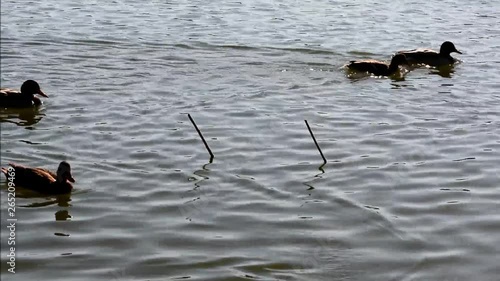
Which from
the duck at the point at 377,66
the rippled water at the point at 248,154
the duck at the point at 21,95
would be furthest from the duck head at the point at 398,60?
the duck at the point at 21,95

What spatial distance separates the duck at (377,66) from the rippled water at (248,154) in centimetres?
20

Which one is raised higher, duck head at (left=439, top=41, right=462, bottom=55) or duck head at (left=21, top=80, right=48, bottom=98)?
duck head at (left=21, top=80, right=48, bottom=98)

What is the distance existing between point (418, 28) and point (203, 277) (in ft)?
47.5

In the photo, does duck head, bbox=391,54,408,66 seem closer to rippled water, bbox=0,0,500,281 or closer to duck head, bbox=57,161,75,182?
rippled water, bbox=0,0,500,281

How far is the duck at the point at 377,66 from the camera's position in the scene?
15.5 metres

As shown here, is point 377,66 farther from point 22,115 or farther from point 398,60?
point 22,115

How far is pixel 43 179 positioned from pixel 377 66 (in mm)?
8007

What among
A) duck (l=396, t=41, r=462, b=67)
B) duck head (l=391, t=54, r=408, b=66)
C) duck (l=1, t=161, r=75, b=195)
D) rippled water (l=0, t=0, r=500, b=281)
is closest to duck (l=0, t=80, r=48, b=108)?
rippled water (l=0, t=0, r=500, b=281)

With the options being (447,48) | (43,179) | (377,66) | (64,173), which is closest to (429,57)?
(447,48)

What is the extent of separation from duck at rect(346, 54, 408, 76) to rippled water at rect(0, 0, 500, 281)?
20cm

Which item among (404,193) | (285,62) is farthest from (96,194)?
(285,62)

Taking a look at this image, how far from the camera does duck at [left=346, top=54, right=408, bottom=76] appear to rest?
15.5 metres

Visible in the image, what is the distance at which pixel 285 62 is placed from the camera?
16094mm

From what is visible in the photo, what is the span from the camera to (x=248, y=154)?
10516mm
